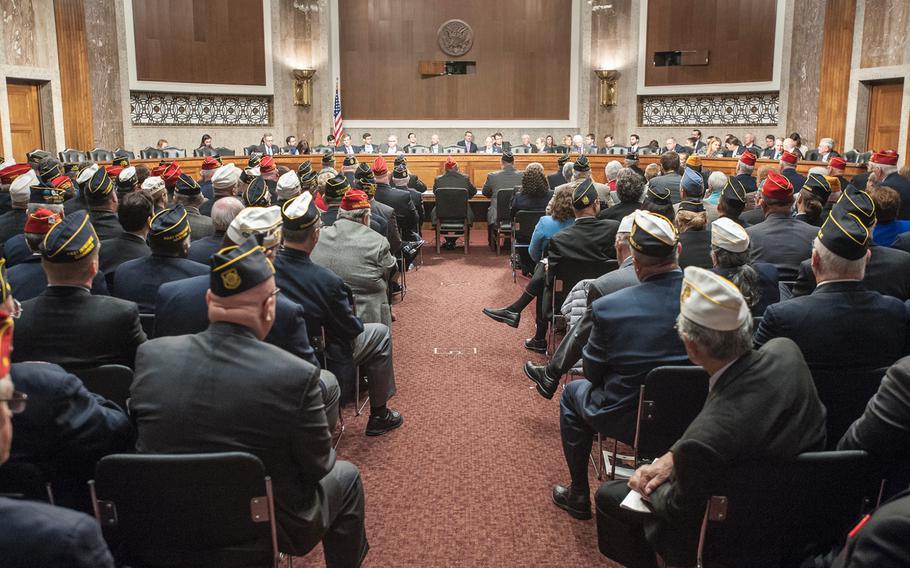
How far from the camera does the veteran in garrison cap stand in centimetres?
543

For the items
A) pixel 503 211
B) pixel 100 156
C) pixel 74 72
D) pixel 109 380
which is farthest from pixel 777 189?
pixel 74 72

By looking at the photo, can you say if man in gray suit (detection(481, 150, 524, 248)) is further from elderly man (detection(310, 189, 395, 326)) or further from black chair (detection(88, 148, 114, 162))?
black chair (detection(88, 148, 114, 162))

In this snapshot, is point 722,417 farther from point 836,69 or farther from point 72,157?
point 836,69

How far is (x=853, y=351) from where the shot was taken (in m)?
2.75

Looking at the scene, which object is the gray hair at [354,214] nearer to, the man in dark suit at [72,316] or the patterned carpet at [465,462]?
the patterned carpet at [465,462]

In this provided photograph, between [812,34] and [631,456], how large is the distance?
38.9 ft

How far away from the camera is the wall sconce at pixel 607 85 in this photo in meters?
16.0

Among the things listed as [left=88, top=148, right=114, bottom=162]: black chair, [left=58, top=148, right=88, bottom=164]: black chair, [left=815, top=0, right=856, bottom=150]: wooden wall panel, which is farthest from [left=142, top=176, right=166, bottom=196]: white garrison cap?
[left=815, top=0, right=856, bottom=150]: wooden wall panel

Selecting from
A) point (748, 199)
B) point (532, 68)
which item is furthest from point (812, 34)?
point (748, 199)

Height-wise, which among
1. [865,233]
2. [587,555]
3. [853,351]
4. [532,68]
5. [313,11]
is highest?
[313,11]

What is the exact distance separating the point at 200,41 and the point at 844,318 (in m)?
14.3

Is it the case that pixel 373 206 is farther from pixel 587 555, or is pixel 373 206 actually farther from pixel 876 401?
pixel 876 401

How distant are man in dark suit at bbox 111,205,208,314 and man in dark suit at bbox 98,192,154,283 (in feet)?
1.99

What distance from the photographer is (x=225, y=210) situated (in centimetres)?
446
